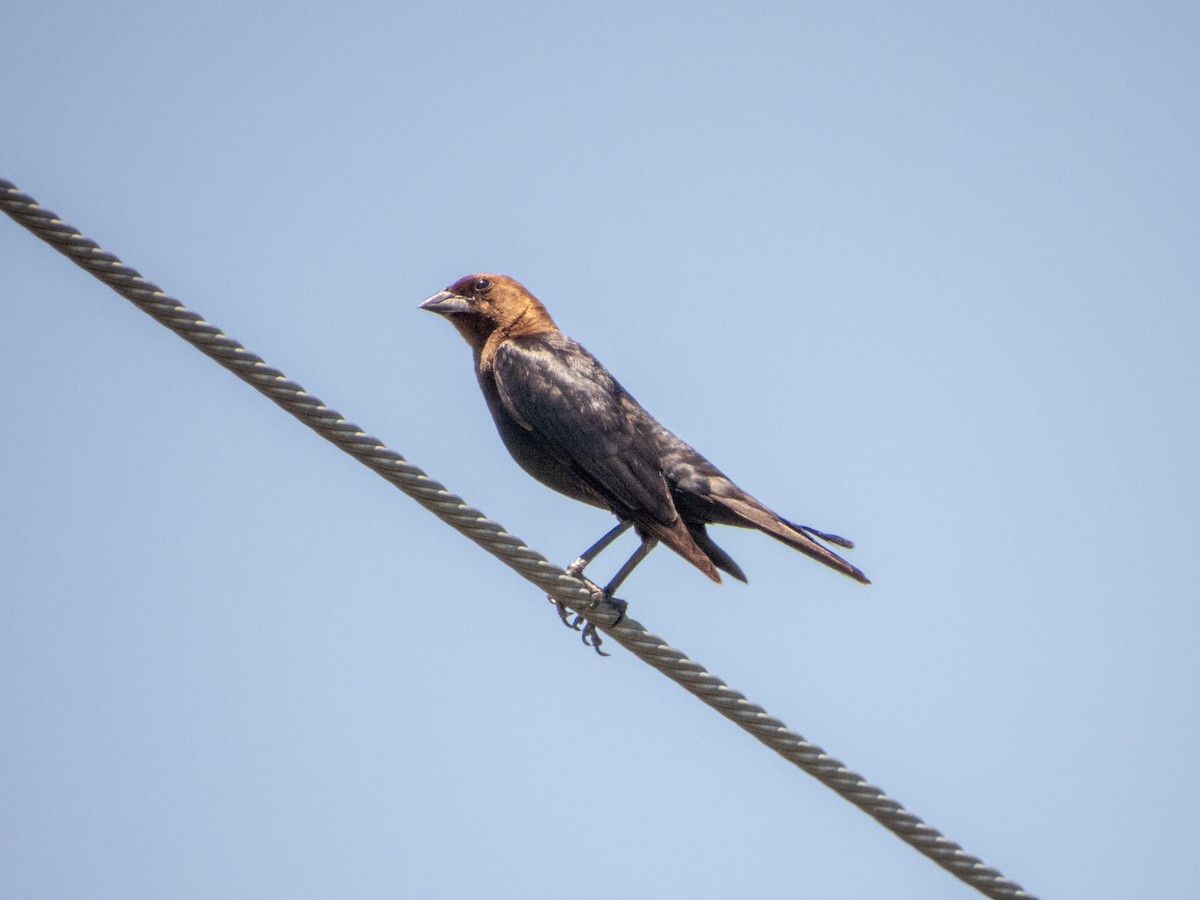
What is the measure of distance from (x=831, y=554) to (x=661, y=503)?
28.8 inches

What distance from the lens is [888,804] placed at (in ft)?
12.9

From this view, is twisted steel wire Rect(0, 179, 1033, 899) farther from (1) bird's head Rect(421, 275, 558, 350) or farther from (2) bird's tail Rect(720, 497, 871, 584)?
(1) bird's head Rect(421, 275, 558, 350)

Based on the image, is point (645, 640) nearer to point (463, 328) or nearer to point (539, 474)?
point (539, 474)

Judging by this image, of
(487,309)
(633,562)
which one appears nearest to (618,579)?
(633,562)

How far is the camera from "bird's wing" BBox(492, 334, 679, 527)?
19.6ft

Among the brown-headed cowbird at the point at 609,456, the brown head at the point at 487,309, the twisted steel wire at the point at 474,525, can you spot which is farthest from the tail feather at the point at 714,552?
the twisted steel wire at the point at 474,525

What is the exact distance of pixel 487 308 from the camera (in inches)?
284

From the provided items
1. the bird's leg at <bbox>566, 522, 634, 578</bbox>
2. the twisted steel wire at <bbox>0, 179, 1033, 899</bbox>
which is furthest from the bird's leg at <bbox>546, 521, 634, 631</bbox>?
the twisted steel wire at <bbox>0, 179, 1033, 899</bbox>

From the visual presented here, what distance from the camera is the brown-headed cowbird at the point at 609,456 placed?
19.3ft

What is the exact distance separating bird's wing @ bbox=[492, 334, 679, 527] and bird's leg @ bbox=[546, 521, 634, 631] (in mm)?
147

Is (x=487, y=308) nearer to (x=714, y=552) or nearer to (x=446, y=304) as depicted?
(x=446, y=304)

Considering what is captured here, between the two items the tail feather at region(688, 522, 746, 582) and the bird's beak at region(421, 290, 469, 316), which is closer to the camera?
the tail feather at region(688, 522, 746, 582)

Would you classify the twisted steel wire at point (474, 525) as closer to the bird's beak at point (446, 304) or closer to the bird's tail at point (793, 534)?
the bird's tail at point (793, 534)

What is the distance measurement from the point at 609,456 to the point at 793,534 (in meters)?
0.85
